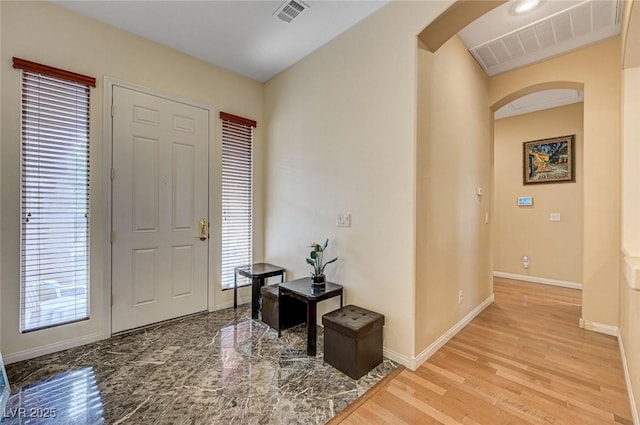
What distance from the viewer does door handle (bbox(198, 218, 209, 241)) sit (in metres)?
3.24

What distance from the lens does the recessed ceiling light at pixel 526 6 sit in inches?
90.8

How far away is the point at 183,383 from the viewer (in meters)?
1.97

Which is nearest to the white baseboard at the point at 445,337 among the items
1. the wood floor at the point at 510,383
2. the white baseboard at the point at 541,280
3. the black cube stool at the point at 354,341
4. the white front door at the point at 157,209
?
the wood floor at the point at 510,383

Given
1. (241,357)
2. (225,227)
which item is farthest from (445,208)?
(225,227)

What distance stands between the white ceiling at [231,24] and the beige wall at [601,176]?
239 centimetres

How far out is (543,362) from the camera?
89.6 inches

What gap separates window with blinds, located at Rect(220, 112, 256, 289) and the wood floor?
2.30 meters

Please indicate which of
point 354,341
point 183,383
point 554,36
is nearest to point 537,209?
point 554,36

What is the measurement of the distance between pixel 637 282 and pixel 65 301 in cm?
393

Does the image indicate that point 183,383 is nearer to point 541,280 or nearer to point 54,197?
point 54,197

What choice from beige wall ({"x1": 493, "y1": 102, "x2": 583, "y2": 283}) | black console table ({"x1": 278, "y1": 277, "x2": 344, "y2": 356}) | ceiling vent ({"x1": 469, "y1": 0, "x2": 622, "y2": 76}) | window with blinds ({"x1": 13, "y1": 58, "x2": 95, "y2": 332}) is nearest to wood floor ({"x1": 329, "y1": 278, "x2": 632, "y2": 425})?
black console table ({"x1": 278, "y1": 277, "x2": 344, "y2": 356})

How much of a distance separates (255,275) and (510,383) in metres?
2.42

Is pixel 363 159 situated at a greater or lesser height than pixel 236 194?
greater

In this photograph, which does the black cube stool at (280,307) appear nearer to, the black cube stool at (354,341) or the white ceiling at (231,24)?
the black cube stool at (354,341)
